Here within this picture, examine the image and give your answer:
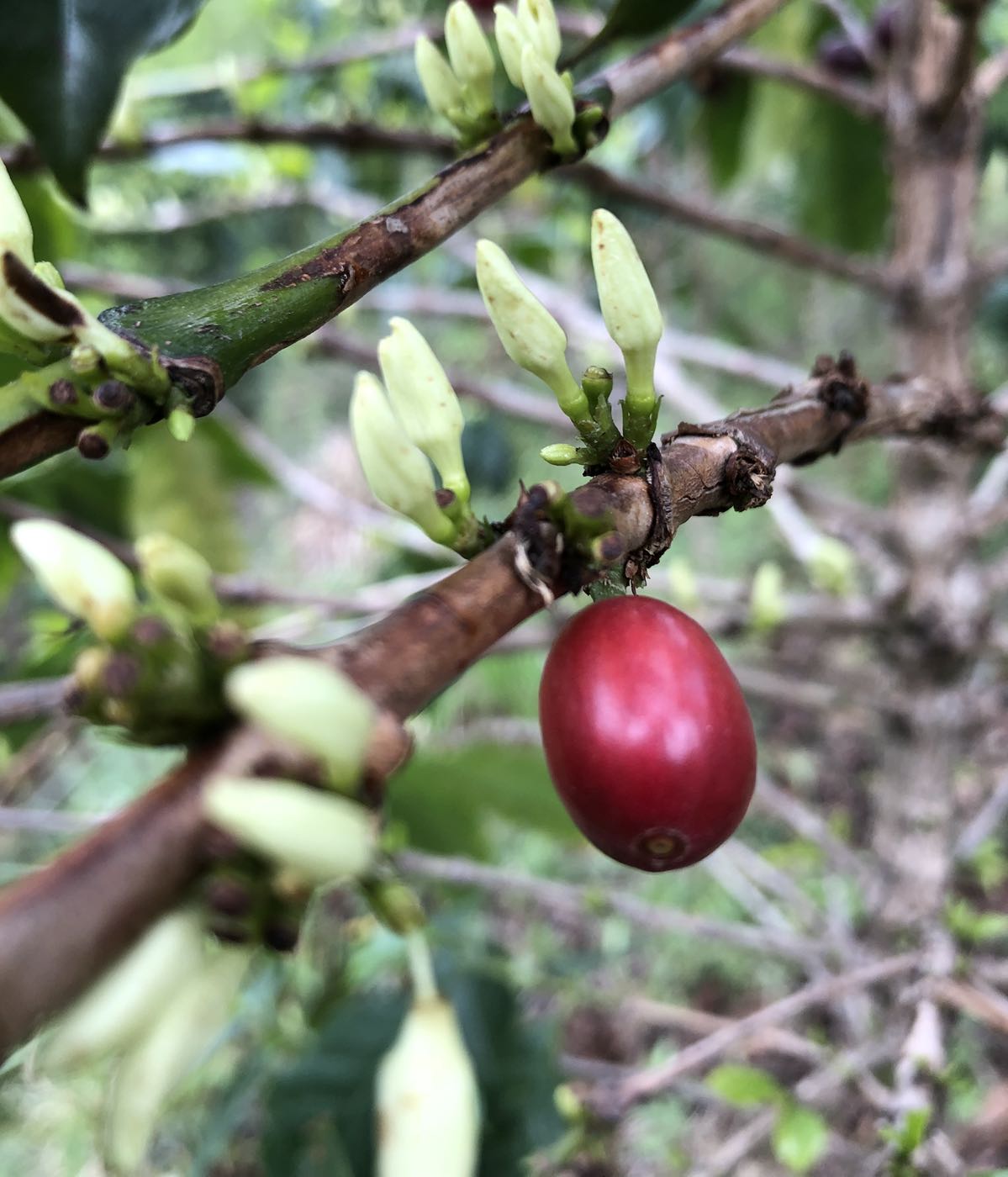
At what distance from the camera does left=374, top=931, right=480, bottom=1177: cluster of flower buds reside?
29cm

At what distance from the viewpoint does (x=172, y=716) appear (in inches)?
10.7

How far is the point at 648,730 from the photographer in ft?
1.27

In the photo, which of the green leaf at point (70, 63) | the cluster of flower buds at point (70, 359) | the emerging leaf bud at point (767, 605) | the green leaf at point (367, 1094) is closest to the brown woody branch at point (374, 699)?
the cluster of flower buds at point (70, 359)

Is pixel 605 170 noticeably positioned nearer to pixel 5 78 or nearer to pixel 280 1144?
pixel 5 78

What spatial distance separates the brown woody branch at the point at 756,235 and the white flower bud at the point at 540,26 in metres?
0.65

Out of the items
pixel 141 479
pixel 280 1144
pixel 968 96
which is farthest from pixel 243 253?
pixel 280 1144

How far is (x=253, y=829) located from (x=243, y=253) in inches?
153

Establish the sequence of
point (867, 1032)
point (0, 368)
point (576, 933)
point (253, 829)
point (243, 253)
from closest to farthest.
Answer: point (253, 829)
point (0, 368)
point (867, 1032)
point (576, 933)
point (243, 253)

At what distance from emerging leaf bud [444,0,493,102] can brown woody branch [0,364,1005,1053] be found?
10.8 inches

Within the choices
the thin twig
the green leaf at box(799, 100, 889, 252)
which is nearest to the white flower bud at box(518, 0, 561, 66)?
the thin twig

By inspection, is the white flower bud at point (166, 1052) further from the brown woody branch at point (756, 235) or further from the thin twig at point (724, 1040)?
the brown woody branch at point (756, 235)

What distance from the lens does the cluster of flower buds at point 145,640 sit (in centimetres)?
27

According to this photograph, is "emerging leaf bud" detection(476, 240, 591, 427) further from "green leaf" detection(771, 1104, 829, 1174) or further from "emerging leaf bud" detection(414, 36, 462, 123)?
"green leaf" detection(771, 1104, 829, 1174)

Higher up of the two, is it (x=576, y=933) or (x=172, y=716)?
(x=172, y=716)
